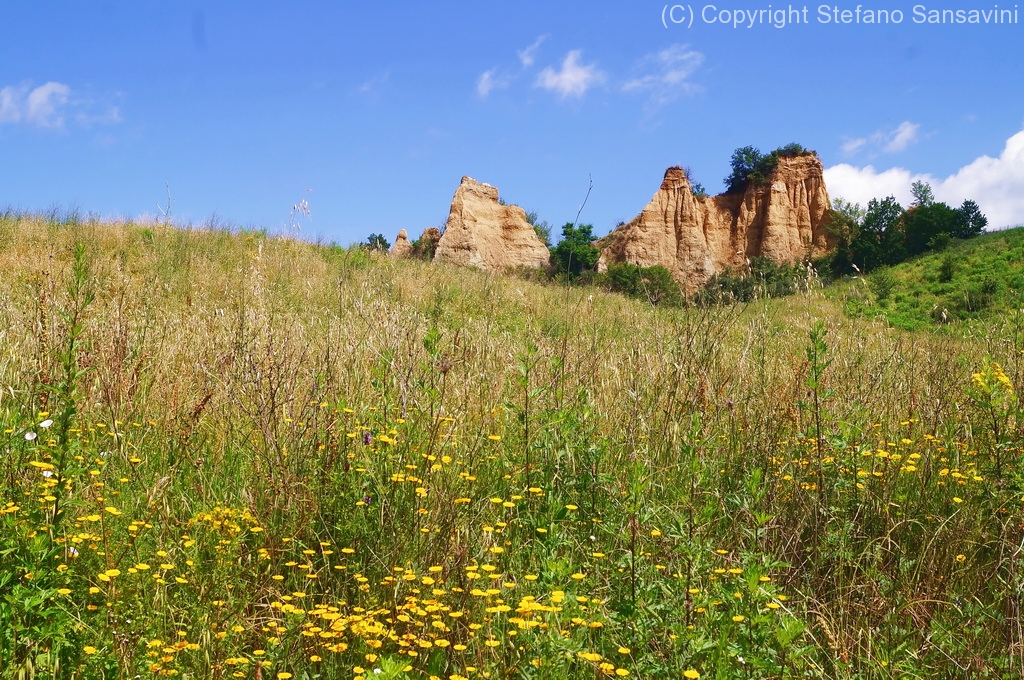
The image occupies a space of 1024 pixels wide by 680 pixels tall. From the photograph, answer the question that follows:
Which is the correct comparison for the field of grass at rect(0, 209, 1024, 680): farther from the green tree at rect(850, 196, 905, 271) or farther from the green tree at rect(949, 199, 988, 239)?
the green tree at rect(949, 199, 988, 239)

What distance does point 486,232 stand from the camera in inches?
1975

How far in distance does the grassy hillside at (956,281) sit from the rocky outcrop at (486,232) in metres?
23.1

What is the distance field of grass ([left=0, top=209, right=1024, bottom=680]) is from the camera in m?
2.21

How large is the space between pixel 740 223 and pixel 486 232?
69.3ft

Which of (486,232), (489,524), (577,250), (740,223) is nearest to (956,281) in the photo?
(577,250)

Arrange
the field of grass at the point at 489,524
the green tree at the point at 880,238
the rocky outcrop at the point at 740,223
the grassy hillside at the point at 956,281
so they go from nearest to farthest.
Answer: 1. the field of grass at the point at 489,524
2. the grassy hillside at the point at 956,281
3. the green tree at the point at 880,238
4. the rocky outcrop at the point at 740,223

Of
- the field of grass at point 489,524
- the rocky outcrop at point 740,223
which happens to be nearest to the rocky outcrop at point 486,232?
the rocky outcrop at point 740,223

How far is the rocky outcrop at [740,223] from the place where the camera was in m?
54.1

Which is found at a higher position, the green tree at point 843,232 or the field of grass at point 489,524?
the green tree at point 843,232

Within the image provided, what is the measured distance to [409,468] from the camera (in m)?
3.10

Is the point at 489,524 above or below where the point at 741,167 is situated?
below

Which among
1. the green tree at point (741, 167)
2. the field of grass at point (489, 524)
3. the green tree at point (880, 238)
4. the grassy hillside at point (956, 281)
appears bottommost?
the field of grass at point (489, 524)

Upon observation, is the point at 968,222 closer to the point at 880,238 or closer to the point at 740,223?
the point at 880,238

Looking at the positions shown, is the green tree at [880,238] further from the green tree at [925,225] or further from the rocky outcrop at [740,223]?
the rocky outcrop at [740,223]
